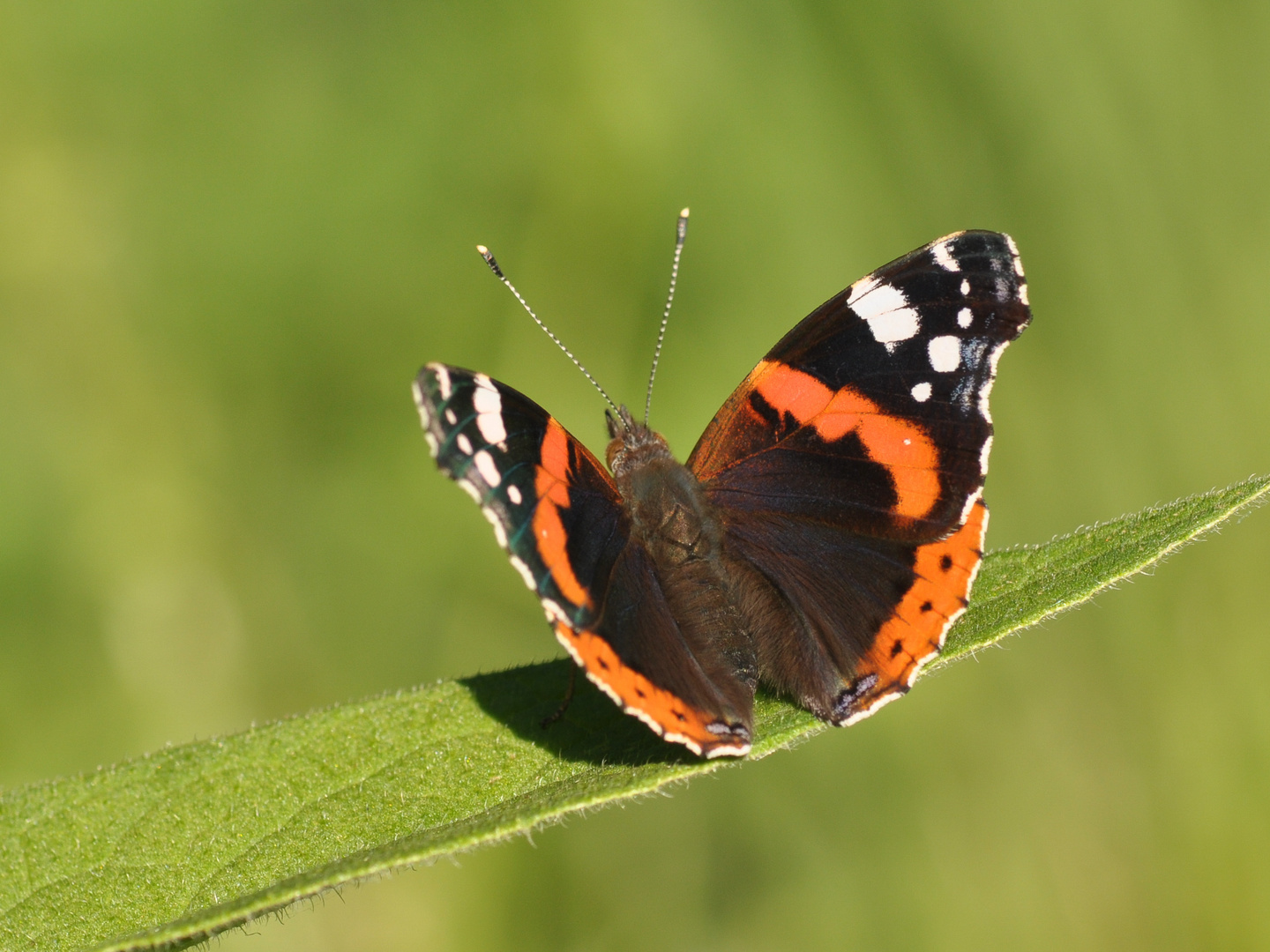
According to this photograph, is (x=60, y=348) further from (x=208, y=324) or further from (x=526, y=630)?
(x=526, y=630)

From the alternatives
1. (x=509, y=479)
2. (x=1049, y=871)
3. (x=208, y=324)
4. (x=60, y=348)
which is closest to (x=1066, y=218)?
(x=1049, y=871)

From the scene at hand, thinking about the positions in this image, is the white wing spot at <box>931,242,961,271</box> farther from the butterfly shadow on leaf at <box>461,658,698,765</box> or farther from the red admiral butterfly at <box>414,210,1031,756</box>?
the butterfly shadow on leaf at <box>461,658,698,765</box>

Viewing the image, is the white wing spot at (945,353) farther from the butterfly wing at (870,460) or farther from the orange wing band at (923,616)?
the orange wing band at (923,616)

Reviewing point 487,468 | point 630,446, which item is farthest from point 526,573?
point 630,446

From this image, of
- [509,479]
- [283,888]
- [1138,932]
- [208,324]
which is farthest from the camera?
[208,324]

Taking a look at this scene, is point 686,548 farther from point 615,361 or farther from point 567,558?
point 615,361
